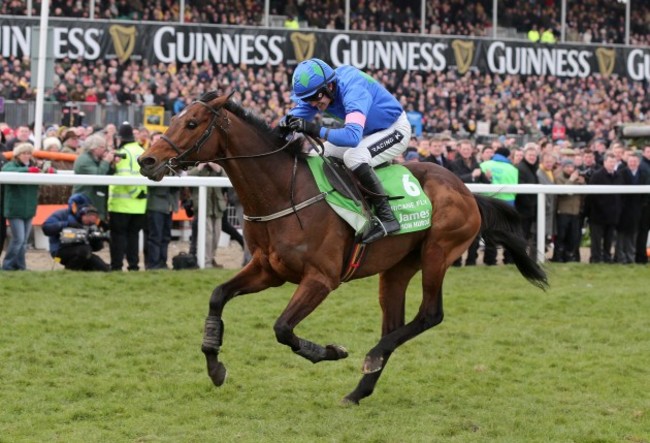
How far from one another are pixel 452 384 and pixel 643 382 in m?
1.27

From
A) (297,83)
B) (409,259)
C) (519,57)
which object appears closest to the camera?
→ (297,83)

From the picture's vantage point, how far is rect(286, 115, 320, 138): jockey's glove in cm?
646

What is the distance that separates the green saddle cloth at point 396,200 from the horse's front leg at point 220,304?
548 mm

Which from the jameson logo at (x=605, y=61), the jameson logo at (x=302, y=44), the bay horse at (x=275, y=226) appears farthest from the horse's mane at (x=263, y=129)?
the jameson logo at (x=605, y=61)

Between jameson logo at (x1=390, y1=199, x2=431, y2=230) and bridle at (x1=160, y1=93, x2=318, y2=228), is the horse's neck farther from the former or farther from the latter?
jameson logo at (x1=390, y1=199, x2=431, y2=230)

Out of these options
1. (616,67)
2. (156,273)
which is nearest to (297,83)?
(156,273)

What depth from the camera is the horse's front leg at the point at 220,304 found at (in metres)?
6.42

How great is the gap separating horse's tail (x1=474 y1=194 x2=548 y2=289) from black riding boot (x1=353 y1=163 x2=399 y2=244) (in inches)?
45.2

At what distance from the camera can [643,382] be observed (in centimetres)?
759

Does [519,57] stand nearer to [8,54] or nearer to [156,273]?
[8,54]

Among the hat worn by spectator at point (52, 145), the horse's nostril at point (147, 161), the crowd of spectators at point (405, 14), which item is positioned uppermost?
the crowd of spectators at point (405, 14)

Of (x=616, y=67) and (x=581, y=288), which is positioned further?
(x=616, y=67)

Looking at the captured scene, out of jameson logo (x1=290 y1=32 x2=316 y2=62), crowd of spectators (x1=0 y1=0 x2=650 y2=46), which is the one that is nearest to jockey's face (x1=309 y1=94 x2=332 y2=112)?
jameson logo (x1=290 y1=32 x2=316 y2=62)

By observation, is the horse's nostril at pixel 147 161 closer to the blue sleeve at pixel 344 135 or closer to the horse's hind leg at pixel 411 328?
the blue sleeve at pixel 344 135
